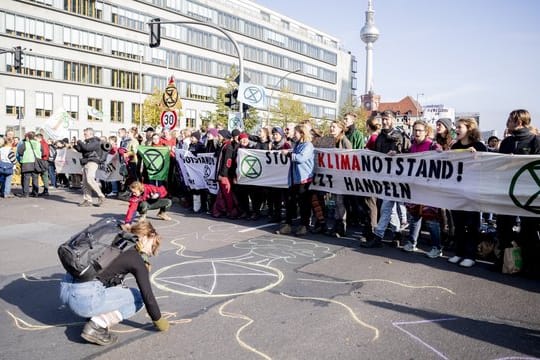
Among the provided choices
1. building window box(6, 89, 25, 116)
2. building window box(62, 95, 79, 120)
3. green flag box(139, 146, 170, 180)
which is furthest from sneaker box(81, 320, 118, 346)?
building window box(62, 95, 79, 120)

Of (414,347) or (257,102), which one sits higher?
(257,102)

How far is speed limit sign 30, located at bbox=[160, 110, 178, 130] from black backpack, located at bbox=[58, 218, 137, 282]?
10.9m

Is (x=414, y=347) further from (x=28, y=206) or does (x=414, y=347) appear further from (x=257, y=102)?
(x=257, y=102)

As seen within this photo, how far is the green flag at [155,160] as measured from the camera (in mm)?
13031

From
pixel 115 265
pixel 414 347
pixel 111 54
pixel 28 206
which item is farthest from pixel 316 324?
pixel 111 54

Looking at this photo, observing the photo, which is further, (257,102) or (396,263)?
(257,102)

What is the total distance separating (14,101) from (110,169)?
38.5 metres

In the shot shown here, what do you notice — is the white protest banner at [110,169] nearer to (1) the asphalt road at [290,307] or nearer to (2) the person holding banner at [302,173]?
(1) the asphalt road at [290,307]

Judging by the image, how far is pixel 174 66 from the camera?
207 ft

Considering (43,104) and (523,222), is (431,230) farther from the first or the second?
(43,104)

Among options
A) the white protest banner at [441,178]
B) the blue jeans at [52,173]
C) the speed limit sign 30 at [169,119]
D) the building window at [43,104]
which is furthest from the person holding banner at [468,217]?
the building window at [43,104]

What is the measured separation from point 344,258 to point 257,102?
1016cm

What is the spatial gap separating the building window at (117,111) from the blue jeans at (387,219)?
173 feet

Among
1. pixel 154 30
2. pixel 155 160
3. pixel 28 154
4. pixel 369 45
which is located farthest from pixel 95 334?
pixel 369 45
